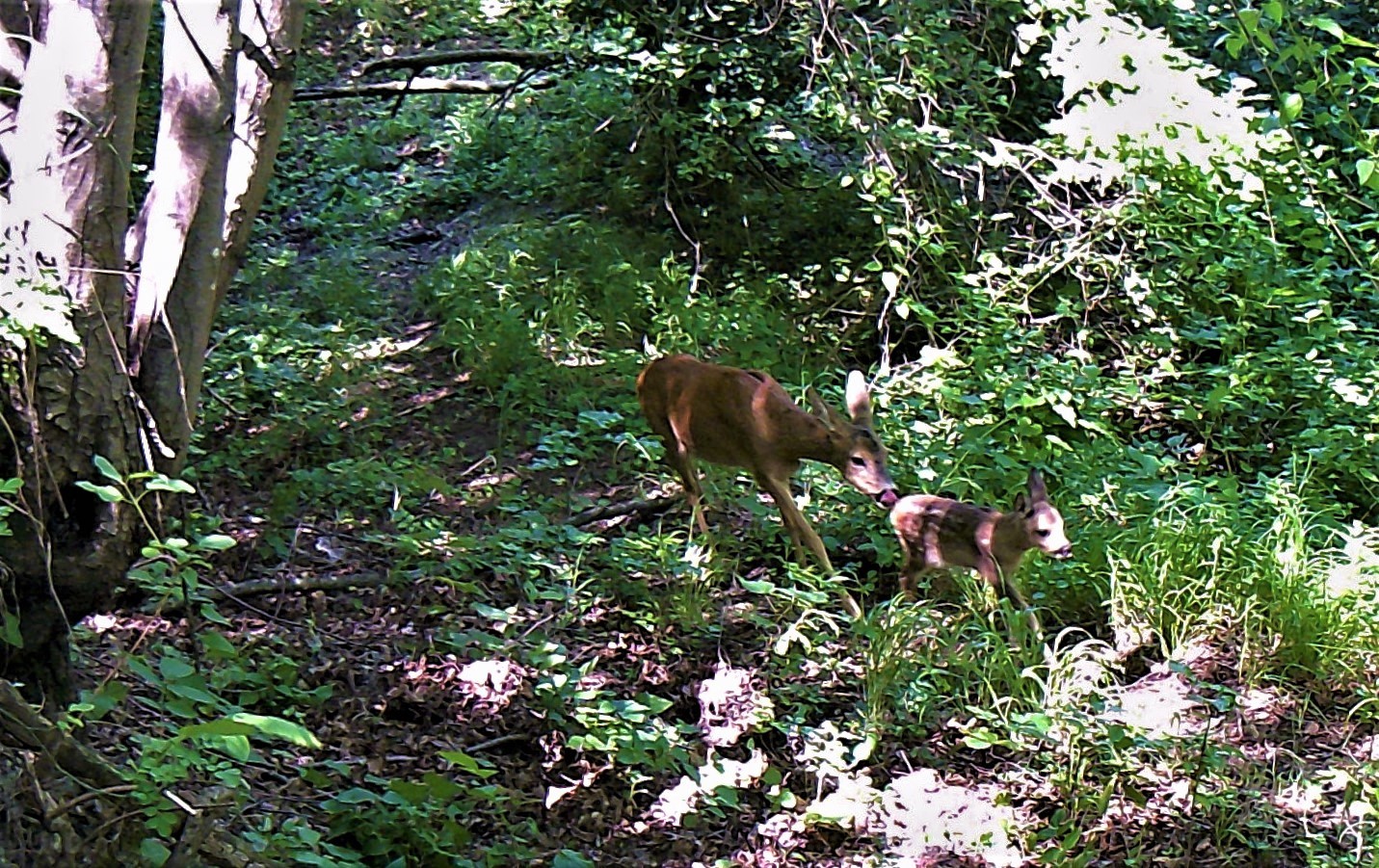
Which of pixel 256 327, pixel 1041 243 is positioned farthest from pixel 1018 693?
pixel 256 327

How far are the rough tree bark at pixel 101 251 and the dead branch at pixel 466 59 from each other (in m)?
6.40

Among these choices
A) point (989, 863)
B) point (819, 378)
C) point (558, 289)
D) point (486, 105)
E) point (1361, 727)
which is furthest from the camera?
point (486, 105)

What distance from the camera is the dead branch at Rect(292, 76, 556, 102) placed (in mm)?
10867

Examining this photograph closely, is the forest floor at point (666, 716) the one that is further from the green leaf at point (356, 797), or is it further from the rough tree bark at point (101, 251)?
the rough tree bark at point (101, 251)

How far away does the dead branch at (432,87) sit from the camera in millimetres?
10867

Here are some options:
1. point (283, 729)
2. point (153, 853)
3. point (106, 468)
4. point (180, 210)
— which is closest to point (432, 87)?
point (180, 210)

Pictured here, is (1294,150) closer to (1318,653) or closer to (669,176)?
(1318,653)

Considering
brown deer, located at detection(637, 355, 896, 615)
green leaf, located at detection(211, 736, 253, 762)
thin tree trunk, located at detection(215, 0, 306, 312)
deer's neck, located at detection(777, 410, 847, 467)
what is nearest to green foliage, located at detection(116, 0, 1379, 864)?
green leaf, located at detection(211, 736, 253, 762)

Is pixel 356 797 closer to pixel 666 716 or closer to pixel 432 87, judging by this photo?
pixel 666 716

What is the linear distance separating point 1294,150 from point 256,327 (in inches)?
231

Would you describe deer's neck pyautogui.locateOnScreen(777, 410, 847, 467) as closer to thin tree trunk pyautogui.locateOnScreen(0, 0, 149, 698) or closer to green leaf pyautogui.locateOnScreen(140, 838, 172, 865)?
thin tree trunk pyautogui.locateOnScreen(0, 0, 149, 698)

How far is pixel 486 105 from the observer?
11688mm

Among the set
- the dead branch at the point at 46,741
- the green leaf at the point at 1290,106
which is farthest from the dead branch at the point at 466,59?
the dead branch at the point at 46,741

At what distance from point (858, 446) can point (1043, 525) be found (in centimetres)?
101
